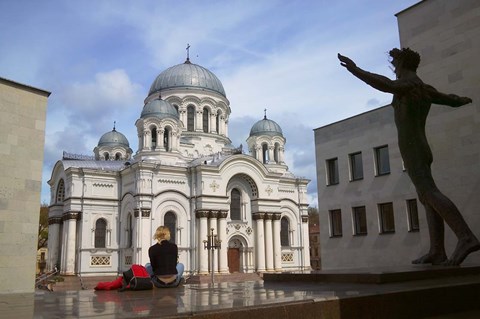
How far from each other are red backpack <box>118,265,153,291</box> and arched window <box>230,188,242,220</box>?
28.2m

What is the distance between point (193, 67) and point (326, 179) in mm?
27369

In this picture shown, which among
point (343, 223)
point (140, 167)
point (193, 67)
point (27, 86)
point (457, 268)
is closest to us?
point (457, 268)

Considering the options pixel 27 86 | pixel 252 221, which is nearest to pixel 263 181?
pixel 252 221

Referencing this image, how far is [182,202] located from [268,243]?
296 inches

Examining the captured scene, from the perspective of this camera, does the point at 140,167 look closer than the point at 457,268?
No

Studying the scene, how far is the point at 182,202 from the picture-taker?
3275cm

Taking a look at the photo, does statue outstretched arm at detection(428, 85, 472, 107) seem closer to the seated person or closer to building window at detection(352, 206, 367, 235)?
the seated person

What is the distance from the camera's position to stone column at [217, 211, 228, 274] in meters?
32.4

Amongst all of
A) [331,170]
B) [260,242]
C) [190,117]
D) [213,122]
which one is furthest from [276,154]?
[331,170]

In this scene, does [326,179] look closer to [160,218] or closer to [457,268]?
[457,268]

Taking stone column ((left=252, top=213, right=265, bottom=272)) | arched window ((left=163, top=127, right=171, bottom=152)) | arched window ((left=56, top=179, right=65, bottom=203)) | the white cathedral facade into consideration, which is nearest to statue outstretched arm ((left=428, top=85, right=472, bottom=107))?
the white cathedral facade

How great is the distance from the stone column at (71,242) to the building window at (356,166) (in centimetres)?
2060

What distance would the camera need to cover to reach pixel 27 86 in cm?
1170

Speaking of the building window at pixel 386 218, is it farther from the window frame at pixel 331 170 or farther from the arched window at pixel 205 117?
the arched window at pixel 205 117
